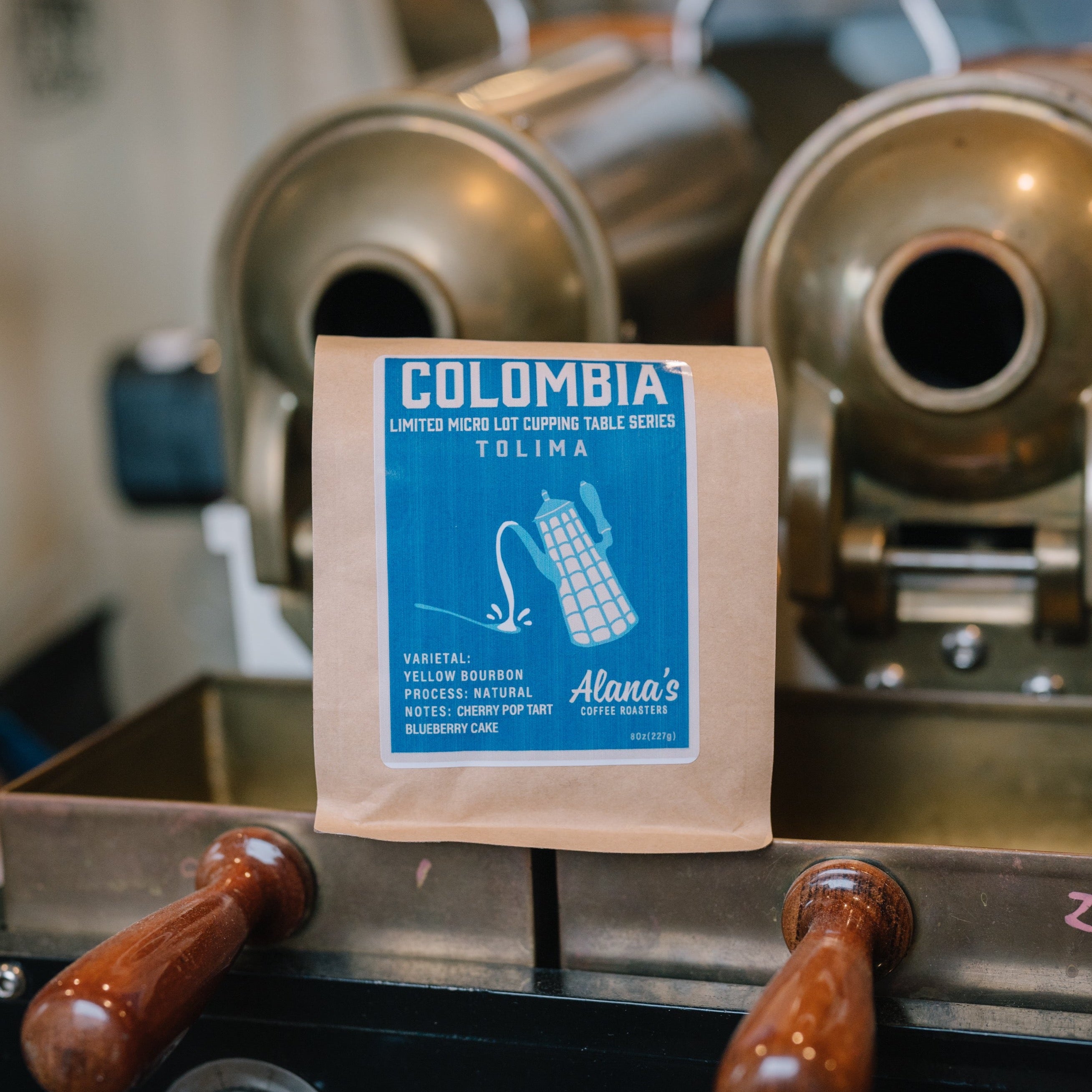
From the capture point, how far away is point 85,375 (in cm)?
223

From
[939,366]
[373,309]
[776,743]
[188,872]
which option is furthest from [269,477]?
[939,366]

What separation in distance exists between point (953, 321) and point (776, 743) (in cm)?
37

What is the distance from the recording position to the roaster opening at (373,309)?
0.88 meters

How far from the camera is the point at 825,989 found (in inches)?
18.6

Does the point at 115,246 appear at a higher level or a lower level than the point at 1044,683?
higher

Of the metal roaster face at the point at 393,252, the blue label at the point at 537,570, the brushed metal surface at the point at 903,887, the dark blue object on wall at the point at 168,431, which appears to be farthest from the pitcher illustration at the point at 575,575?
the dark blue object on wall at the point at 168,431

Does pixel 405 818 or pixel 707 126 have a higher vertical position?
pixel 707 126

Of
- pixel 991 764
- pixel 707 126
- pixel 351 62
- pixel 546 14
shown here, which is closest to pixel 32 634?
pixel 351 62

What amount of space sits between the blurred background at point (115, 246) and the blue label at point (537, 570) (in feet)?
3.64

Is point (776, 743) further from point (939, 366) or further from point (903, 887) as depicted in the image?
point (939, 366)

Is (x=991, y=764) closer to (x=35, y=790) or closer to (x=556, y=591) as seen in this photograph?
(x=556, y=591)

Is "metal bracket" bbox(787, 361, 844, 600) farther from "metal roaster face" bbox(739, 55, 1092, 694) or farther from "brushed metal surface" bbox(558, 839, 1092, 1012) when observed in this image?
"brushed metal surface" bbox(558, 839, 1092, 1012)

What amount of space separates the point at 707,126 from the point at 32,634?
59.8 inches

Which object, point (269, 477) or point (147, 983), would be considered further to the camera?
point (269, 477)
